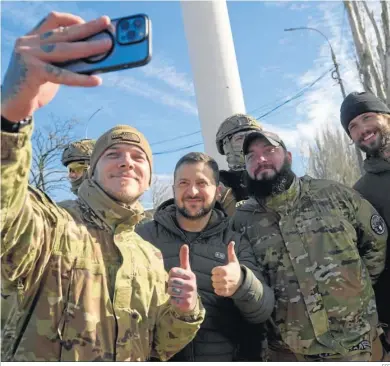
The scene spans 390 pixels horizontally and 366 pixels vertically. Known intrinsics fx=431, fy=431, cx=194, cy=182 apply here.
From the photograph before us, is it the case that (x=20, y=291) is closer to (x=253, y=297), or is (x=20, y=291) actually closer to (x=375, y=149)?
(x=253, y=297)

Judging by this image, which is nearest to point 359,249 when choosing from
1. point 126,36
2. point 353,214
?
point 353,214

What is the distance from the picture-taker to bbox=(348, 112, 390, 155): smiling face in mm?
3264

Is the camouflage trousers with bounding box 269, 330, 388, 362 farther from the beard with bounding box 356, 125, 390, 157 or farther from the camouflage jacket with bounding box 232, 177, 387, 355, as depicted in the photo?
the beard with bounding box 356, 125, 390, 157

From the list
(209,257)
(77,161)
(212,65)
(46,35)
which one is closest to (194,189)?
(209,257)

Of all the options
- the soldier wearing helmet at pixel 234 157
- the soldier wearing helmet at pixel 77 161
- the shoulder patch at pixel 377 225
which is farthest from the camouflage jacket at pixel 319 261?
the soldier wearing helmet at pixel 77 161

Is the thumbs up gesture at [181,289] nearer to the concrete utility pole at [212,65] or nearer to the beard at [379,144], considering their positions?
the beard at [379,144]

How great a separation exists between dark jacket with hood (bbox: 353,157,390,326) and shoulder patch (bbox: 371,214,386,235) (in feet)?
0.56

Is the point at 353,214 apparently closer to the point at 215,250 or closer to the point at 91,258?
the point at 215,250

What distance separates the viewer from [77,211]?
194 cm

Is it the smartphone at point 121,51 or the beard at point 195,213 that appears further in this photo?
the beard at point 195,213

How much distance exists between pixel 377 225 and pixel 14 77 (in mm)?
2440

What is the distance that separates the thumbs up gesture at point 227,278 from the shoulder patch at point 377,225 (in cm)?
120

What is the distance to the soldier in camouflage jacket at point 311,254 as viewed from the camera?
254cm

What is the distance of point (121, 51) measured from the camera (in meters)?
1.22
